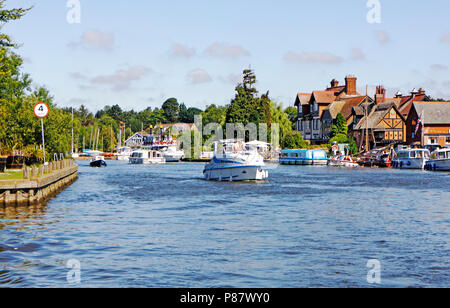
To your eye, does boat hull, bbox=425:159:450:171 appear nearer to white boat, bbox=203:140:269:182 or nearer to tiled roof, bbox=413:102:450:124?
tiled roof, bbox=413:102:450:124

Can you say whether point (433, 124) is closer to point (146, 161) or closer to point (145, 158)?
point (146, 161)

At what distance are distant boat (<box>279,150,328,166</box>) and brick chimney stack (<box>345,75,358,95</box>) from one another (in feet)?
102

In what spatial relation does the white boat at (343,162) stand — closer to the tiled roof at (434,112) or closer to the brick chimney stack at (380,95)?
the tiled roof at (434,112)

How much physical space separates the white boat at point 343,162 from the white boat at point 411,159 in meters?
7.95

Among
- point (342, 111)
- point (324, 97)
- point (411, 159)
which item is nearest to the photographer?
point (411, 159)

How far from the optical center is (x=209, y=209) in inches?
1390

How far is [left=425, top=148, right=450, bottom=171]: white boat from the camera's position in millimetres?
81537

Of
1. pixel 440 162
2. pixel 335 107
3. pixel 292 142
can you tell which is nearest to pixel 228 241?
pixel 440 162

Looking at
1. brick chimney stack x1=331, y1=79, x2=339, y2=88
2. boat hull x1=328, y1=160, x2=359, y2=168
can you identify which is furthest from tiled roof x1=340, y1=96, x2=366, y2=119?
boat hull x1=328, y1=160, x2=359, y2=168

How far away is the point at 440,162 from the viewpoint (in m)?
82.6

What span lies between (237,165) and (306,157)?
5413cm

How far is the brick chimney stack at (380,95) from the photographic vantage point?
129m

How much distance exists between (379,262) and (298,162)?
93.0 meters
